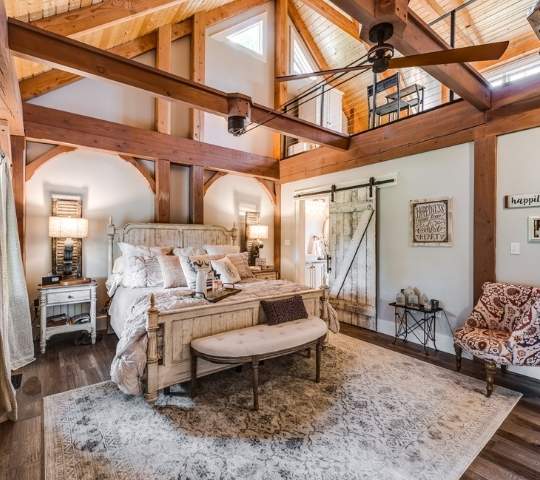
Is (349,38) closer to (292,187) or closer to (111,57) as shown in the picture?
(292,187)

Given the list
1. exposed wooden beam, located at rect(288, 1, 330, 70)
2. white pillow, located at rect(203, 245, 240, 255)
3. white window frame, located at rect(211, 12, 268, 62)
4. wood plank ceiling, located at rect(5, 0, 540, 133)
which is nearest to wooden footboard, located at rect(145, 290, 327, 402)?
white pillow, located at rect(203, 245, 240, 255)

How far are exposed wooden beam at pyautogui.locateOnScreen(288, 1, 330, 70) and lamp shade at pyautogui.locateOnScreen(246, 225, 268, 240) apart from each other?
14.4 feet

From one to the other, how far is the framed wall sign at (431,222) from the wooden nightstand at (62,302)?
427 centimetres

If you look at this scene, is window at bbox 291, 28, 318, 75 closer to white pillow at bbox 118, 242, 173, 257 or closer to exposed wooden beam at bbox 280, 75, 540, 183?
exposed wooden beam at bbox 280, 75, 540, 183

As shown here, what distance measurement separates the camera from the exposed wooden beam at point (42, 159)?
12.5 ft

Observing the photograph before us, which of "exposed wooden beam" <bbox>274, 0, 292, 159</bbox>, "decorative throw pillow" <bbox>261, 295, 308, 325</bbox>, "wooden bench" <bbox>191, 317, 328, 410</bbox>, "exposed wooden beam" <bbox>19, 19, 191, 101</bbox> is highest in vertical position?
"exposed wooden beam" <bbox>274, 0, 292, 159</bbox>

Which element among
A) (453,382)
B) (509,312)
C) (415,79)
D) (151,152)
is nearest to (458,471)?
(453,382)

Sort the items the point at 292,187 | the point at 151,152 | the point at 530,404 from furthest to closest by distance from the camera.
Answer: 1. the point at 292,187
2. the point at 151,152
3. the point at 530,404

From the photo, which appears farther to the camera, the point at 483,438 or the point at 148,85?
the point at 148,85

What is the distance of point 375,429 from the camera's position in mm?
2184

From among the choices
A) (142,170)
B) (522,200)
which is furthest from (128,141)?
(522,200)

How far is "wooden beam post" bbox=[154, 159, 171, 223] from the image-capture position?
4723 millimetres

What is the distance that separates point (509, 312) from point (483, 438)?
1.42 meters

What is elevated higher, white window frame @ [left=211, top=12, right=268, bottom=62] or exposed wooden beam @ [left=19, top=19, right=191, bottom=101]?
white window frame @ [left=211, top=12, right=268, bottom=62]
